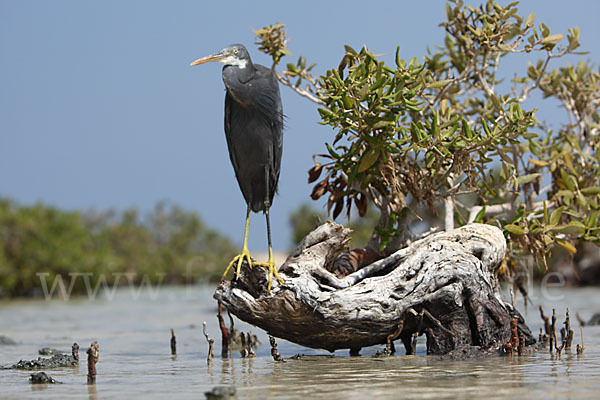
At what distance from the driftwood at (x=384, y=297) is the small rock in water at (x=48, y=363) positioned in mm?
1497

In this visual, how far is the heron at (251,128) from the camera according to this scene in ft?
18.7

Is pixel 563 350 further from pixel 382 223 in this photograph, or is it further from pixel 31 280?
pixel 31 280

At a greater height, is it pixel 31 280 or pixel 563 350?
pixel 31 280

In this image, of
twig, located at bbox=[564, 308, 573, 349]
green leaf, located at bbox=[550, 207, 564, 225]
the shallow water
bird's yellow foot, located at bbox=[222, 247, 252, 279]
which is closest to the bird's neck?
bird's yellow foot, located at bbox=[222, 247, 252, 279]

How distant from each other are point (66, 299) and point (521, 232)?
56.0 feet

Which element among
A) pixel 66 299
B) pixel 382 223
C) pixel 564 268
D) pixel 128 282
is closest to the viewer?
pixel 382 223

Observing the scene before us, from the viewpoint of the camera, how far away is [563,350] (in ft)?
20.2

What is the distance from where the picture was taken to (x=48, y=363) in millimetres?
5988

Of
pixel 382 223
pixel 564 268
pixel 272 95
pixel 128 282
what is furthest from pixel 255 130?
pixel 128 282

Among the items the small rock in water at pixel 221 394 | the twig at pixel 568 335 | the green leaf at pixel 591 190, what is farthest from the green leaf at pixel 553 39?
the small rock in water at pixel 221 394

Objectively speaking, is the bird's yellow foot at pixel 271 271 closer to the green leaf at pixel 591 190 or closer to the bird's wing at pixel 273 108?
the bird's wing at pixel 273 108

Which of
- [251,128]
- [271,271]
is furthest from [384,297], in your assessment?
[251,128]

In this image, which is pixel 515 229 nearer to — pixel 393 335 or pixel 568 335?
pixel 568 335

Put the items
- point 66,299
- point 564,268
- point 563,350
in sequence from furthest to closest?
point 564,268
point 66,299
point 563,350
